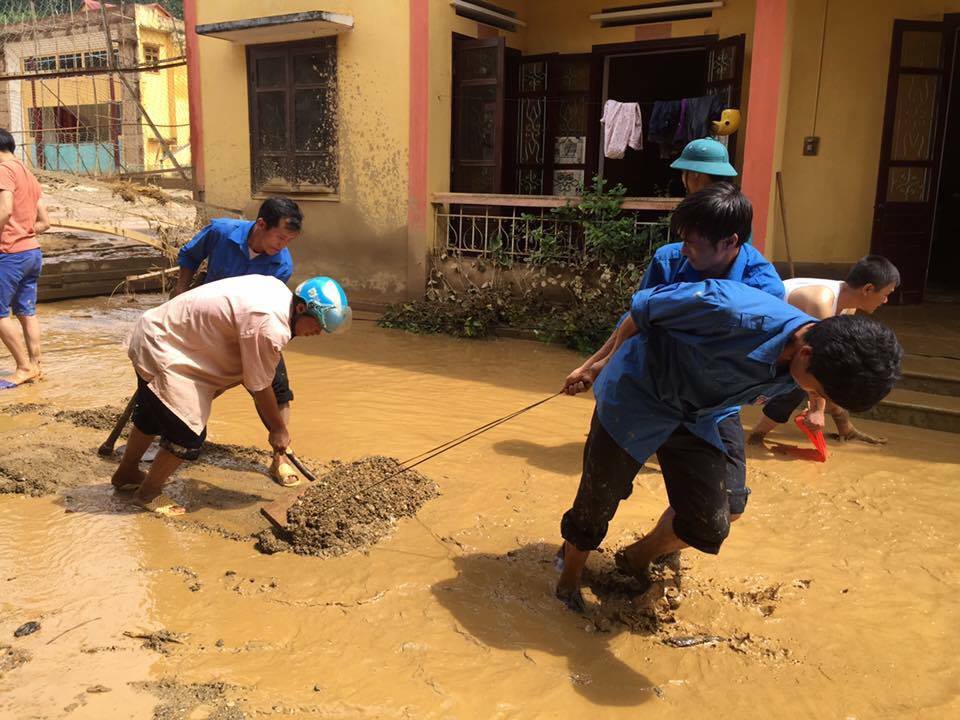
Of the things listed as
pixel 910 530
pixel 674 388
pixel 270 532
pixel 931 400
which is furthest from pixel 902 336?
pixel 270 532

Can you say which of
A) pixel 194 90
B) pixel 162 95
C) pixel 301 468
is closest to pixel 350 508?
pixel 301 468

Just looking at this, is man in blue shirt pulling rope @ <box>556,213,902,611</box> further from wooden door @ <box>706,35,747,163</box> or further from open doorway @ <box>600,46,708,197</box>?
open doorway @ <box>600,46,708,197</box>

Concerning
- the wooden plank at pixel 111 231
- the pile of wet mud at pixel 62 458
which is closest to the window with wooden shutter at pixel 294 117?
the wooden plank at pixel 111 231

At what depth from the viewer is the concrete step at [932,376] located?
5.91 m

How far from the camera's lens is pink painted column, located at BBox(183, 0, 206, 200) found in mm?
10328

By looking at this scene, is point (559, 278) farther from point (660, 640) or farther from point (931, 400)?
point (660, 640)

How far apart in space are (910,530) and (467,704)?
2.60m

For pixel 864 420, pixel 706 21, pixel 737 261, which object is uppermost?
pixel 706 21

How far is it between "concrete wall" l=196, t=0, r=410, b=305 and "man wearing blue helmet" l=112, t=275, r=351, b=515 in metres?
5.79

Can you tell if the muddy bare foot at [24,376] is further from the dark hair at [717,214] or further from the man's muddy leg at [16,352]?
the dark hair at [717,214]

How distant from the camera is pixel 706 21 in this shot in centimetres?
866

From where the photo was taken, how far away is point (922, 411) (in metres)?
5.59

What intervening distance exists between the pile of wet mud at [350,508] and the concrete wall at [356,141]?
17.9 feet

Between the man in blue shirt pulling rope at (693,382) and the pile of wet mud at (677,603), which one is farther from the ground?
the man in blue shirt pulling rope at (693,382)
